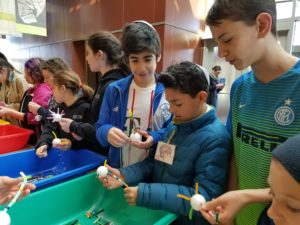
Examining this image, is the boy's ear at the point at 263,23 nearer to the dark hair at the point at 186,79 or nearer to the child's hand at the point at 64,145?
the dark hair at the point at 186,79

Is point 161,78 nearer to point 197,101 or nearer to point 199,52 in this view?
point 197,101

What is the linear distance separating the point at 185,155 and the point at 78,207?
608mm

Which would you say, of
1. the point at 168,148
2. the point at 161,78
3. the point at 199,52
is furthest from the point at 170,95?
the point at 199,52

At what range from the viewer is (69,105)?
1.59m

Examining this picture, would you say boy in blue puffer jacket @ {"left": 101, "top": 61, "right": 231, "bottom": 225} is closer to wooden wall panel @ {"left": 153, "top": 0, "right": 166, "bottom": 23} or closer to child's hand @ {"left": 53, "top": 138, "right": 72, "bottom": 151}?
child's hand @ {"left": 53, "top": 138, "right": 72, "bottom": 151}

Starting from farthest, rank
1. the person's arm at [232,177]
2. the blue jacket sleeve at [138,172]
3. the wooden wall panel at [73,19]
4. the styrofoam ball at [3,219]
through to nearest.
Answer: the wooden wall panel at [73,19] → the blue jacket sleeve at [138,172] → the person's arm at [232,177] → the styrofoam ball at [3,219]

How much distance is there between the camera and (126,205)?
3.62 feet

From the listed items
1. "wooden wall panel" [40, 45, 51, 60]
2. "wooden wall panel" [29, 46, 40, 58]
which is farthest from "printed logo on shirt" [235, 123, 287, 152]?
"wooden wall panel" [29, 46, 40, 58]

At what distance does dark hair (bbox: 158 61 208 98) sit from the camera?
0.94 m

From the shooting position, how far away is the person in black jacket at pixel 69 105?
154cm

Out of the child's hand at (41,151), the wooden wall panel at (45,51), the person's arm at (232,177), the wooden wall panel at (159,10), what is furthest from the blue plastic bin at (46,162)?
the wooden wall panel at (45,51)

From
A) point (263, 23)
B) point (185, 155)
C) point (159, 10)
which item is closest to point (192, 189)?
point (185, 155)

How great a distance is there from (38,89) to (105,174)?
1.50m

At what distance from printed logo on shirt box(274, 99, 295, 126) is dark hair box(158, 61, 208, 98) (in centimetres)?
32
